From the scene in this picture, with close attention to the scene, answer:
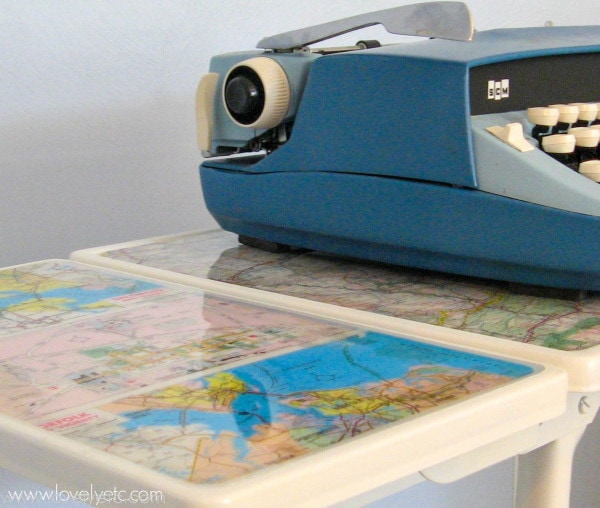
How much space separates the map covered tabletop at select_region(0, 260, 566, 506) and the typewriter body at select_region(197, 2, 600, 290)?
15 centimetres

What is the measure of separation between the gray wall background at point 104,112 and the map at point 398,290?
281 mm

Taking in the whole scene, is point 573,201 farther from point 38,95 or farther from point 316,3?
point 316,3

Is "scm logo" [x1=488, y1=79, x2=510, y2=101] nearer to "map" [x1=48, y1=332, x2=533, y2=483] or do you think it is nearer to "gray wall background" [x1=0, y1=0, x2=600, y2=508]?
"map" [x1=48, y1=332, x2=533, y2=483]

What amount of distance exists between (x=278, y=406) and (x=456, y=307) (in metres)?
0.31

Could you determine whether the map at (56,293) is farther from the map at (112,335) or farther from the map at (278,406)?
the map at (278,406)

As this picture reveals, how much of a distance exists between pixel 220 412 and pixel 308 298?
1.08ft

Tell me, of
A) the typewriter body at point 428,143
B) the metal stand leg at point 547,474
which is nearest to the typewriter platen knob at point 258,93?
the typewriter body at point 428,143

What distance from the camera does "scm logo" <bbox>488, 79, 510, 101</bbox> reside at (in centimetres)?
95

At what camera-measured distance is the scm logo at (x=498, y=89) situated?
95 cm

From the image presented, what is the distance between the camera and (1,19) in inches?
54.2

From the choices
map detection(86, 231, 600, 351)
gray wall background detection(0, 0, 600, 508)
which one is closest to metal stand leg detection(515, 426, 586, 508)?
map detection(86, 231, 600, 351)

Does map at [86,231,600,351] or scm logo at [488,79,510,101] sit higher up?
scm logo at [488,79,510,101]

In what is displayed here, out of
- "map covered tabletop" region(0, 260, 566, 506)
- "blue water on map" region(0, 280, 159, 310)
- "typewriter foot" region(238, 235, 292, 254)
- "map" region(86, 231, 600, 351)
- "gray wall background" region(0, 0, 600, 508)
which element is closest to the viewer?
"map covered tabletop" region(0, 260, 566, 506)

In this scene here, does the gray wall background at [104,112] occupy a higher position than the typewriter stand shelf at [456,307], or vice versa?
the gray wall background at [104,112]
